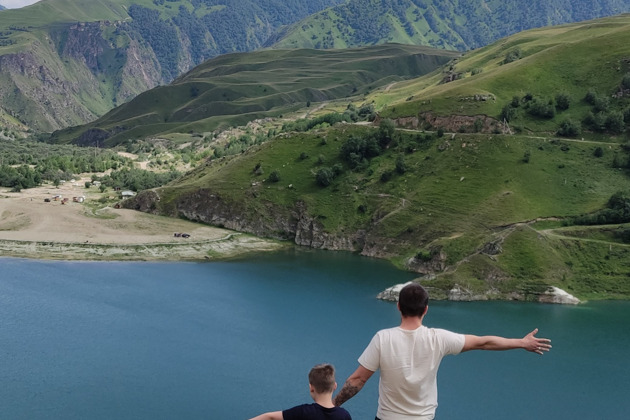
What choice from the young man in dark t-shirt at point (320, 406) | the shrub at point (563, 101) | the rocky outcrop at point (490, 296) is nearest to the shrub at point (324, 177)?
the rocky outcrop at point (490, 296)

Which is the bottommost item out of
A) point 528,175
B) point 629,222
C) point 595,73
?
point 629,222

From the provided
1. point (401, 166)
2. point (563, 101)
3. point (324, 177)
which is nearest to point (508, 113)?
point (563, 101)

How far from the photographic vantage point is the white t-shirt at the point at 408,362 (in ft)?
47.2

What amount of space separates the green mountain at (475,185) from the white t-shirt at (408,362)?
92720mm

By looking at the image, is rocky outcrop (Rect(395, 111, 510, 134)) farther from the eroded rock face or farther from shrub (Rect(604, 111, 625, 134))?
the eroded rock face

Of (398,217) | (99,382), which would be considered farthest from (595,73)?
(99,382)

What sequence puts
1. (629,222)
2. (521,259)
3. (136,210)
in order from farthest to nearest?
(136,210)
(629,222)
(521,259)

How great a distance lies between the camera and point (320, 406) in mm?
13922

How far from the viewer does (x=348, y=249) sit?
14262 cm

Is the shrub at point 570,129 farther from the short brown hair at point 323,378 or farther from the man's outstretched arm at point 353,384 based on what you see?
the short brown hair at point 323,378

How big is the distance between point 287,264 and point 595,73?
107 metres

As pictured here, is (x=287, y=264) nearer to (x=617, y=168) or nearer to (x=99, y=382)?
(x=99, y=382)

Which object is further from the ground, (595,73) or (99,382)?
(595,73)

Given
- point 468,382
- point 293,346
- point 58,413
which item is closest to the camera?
point 58,413
